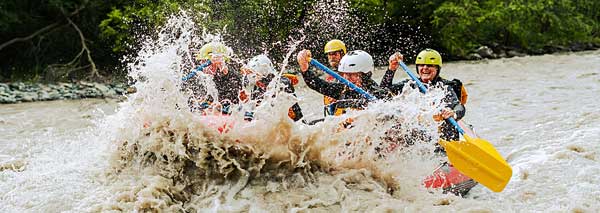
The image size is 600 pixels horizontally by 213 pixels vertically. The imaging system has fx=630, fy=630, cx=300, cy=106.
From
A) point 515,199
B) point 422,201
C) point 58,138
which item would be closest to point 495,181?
point 515,199

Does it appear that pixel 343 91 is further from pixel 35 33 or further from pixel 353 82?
pixel 35 33

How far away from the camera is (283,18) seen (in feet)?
44.9

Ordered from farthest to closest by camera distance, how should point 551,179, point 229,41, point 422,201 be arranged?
point 229,41, point 551,179, point 422,201

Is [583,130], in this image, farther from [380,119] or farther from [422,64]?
[380,119]

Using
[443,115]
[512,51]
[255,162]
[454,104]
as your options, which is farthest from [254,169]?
[512,51]

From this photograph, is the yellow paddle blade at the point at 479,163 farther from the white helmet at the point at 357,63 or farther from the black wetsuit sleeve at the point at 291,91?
the black wetsuit sleeve at the point at 291,91

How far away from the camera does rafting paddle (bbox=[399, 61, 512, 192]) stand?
4465 millimetres

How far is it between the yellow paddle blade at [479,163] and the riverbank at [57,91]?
8.17 metres

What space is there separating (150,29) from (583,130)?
8.95 m

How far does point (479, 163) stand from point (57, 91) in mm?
9481

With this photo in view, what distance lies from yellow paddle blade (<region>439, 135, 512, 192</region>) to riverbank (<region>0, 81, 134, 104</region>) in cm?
Answer: 817

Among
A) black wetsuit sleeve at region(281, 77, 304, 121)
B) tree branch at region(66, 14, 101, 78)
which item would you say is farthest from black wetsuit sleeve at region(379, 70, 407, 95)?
tree branch at region(66, 14, 101, 78)

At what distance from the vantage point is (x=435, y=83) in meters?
5.36

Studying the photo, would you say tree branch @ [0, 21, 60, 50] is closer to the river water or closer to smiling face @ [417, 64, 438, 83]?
the river water
